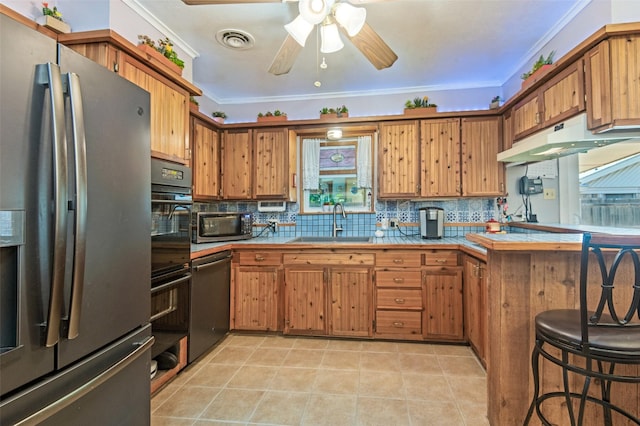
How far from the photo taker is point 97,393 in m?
1.10

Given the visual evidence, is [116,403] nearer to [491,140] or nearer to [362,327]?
[362,327]

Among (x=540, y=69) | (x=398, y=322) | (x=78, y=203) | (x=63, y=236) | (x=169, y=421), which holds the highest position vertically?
(x=540, y=69)

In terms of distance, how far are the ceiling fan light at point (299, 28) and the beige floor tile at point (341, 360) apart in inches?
93.1

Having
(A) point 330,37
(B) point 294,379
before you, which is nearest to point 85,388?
(B) point 294,379

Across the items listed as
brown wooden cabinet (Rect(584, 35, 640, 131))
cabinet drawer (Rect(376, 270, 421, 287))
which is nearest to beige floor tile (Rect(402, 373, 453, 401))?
cabinet drawer (Rect(376, 270, 421, 287))

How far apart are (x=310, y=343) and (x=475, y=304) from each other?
1.49 m

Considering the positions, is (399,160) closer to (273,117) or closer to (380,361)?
(273,117)

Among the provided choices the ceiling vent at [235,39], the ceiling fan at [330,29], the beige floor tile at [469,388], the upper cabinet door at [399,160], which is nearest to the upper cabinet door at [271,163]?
the ceiling vent at [235,39]

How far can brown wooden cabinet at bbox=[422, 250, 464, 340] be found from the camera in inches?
105

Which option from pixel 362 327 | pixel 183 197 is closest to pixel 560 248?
pixel 362 327

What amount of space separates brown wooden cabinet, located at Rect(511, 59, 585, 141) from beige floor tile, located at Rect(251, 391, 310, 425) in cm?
258

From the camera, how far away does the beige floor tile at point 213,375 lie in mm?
2123

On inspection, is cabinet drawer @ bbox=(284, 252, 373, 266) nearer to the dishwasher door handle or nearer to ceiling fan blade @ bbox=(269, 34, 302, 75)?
the dishwasher door handle

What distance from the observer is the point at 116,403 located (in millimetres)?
1191
